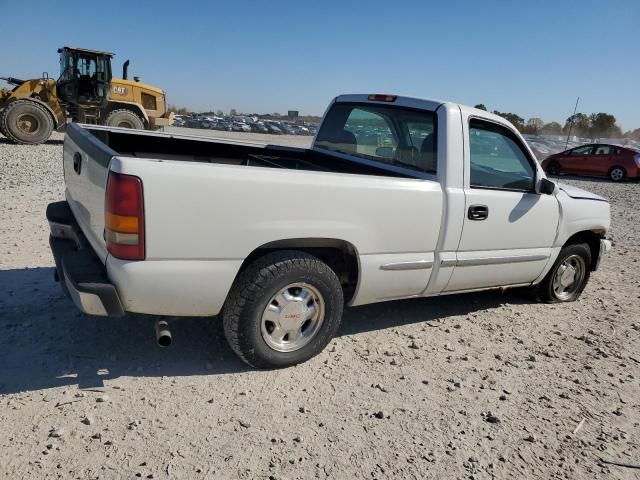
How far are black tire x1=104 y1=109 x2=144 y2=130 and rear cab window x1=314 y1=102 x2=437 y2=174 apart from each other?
44.3ft

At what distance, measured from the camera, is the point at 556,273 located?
4.91 meters

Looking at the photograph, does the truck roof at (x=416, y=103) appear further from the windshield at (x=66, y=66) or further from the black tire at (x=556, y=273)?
the windshield at (x=66, y=66)

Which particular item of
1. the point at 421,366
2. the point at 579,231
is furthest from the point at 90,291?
the point at 579,231

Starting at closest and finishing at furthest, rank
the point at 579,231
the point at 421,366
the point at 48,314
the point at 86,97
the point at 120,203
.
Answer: the point at 120,203 < the point at 421,366 < the point at 48,314 < the point at 579,231 < the point at 86,97

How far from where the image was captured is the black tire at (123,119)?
1645 cm

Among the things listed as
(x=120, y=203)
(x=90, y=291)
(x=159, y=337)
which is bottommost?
(x=159, y=337)

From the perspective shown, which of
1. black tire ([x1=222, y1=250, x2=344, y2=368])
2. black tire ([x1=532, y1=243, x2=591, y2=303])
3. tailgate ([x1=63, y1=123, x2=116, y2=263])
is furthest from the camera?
black tire ([x1=532, y1=243, x2=591, y2=303])

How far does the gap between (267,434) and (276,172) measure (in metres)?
1.45

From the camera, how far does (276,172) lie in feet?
9.65

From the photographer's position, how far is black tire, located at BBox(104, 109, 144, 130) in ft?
54.0

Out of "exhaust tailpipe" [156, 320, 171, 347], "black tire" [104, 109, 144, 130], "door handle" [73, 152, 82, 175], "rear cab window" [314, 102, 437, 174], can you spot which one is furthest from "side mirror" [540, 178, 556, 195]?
"black tire" [104, 109, 144, 130]

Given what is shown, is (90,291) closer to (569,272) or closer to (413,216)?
(413,216)

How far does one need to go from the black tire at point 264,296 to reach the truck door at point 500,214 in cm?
116

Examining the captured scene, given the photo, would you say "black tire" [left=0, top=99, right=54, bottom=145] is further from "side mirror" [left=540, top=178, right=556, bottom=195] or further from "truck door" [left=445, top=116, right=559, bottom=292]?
"side mirror" [left=540, top=178, right=556, bottom=195]
